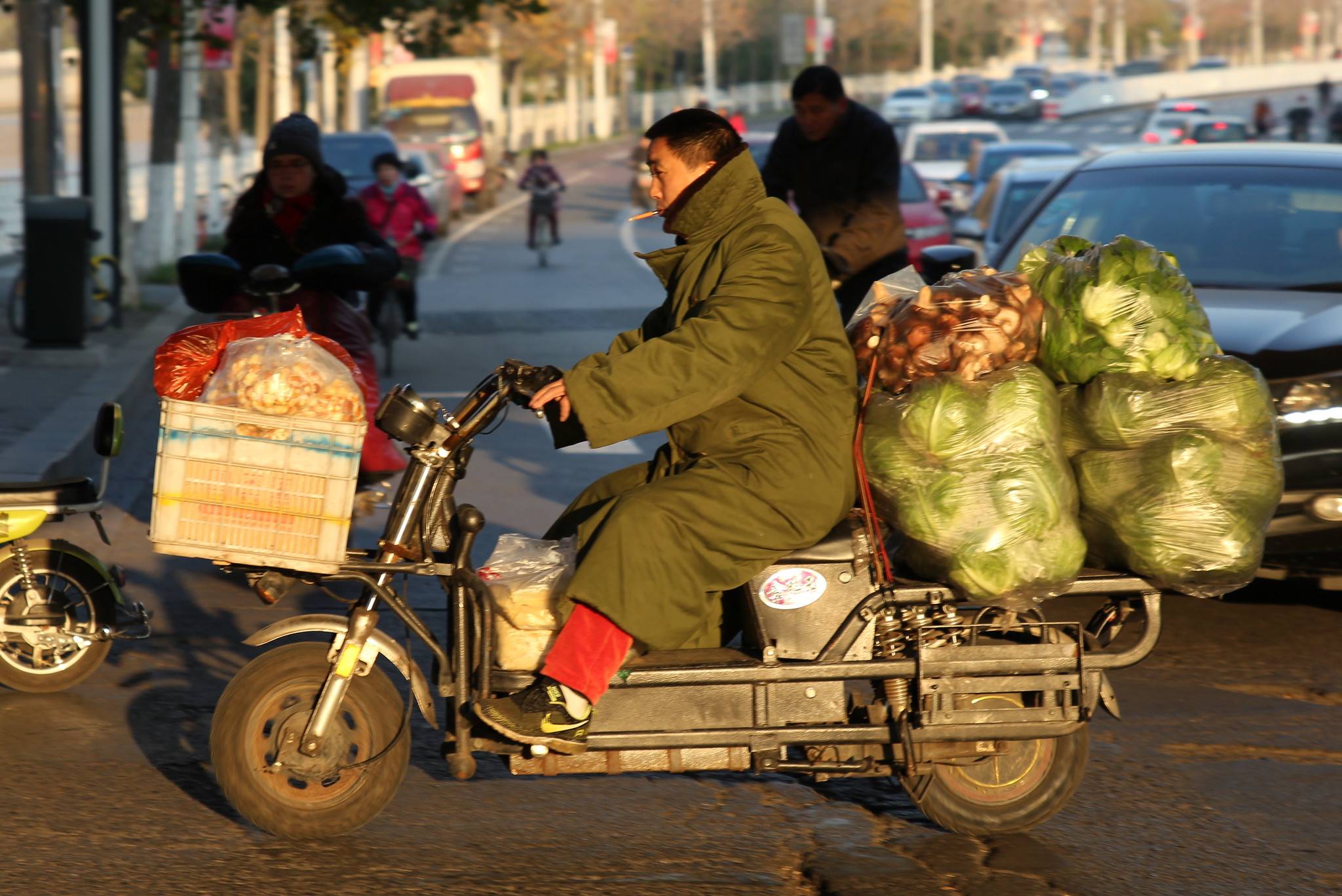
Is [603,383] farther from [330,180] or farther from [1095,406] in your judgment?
[330,180]

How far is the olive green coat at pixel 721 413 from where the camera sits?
4070 millimetres

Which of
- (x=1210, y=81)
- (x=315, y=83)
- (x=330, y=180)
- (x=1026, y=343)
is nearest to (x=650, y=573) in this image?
(x=1026, y=343)

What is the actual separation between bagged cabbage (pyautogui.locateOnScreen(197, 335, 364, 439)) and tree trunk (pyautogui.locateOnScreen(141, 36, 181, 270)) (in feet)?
52.2

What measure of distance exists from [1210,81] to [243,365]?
87078 millimetres

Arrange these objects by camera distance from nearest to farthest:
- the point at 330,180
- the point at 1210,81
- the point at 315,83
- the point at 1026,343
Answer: the point at 1026,343 → the point at 330,180 → the point at 315,83 → the point at 1210,81

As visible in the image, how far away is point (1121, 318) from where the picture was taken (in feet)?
14.4

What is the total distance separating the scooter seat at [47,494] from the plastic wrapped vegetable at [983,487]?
110 inches

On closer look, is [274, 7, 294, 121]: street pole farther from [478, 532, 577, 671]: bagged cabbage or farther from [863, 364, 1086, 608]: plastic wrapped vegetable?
[863, 364, 1086, 608]: plastic wrapped vegetable

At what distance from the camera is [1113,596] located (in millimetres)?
4484

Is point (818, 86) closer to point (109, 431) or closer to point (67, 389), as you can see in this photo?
point (109, 431)

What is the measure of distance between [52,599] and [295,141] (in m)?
2.18

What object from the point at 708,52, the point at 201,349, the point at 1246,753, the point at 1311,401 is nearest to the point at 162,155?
the point at 1311,401

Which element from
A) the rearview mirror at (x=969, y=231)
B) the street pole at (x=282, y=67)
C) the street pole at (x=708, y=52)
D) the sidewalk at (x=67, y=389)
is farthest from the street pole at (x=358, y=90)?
the rearview mirror at (x=969, y=231)

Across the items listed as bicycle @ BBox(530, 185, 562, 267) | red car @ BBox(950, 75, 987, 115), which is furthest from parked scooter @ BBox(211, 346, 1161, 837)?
red car @ BBox(950, 75, 987, 115)
